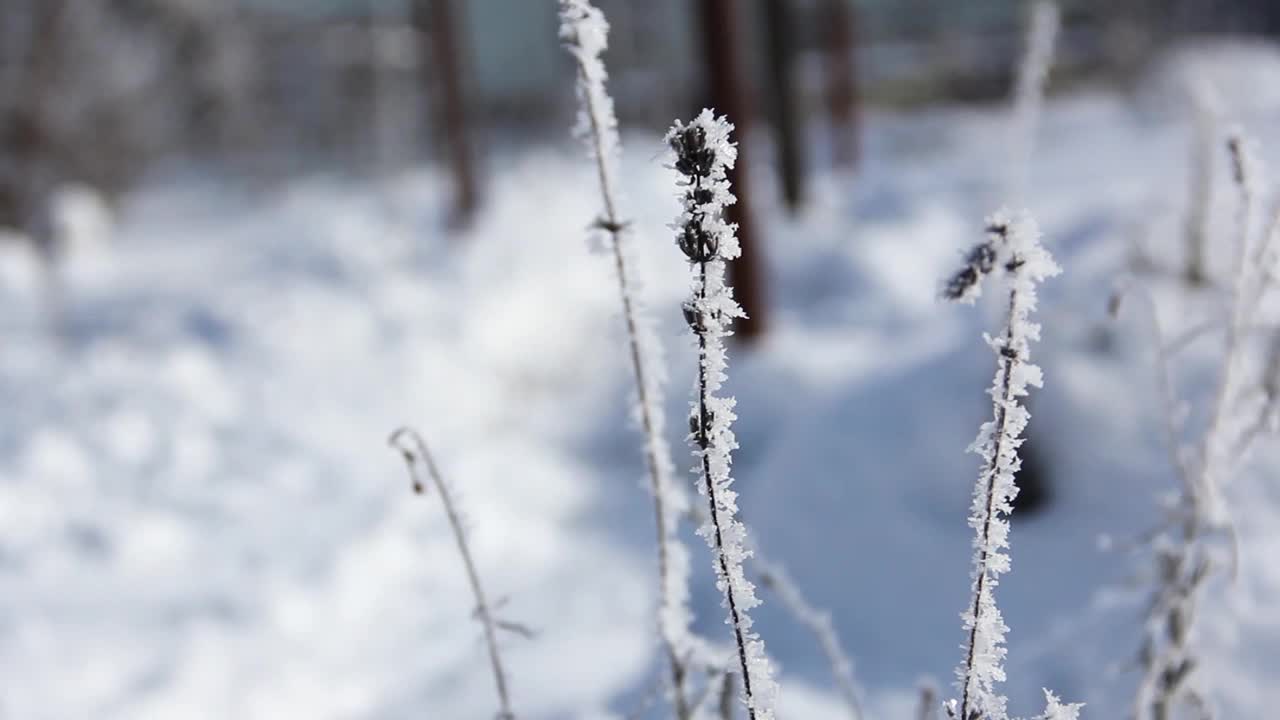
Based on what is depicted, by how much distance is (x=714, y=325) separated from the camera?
78 cm

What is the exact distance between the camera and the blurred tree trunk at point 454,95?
815 cm

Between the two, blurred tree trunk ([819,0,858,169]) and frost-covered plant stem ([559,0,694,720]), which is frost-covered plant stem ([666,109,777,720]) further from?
blurred tree trunk ([819,0,858,169])

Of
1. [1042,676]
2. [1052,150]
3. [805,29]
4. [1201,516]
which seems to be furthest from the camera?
[805,29]

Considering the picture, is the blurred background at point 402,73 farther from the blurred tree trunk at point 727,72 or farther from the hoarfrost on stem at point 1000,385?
the hoarfrost on stem at point 1000,385

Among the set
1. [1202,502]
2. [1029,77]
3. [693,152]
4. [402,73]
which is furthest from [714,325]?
[402,73]

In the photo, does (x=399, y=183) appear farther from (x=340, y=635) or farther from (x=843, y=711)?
(x=843, y=711)

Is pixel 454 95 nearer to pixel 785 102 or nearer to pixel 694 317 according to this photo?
pixel 785 102

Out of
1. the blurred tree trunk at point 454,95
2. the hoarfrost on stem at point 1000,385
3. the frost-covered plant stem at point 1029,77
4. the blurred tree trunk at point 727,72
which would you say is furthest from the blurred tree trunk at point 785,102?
the hoarfrost on stem at point 1000,385

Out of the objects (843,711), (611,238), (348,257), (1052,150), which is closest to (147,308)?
(348,257)

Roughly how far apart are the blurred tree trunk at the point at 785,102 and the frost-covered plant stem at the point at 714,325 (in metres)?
7.59

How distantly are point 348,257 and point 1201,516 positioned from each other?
707 cm

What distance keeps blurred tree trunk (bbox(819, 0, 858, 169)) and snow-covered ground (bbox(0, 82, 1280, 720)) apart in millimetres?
3806

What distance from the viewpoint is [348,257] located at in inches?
299

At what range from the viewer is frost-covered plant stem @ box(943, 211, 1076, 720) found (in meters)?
0.80
